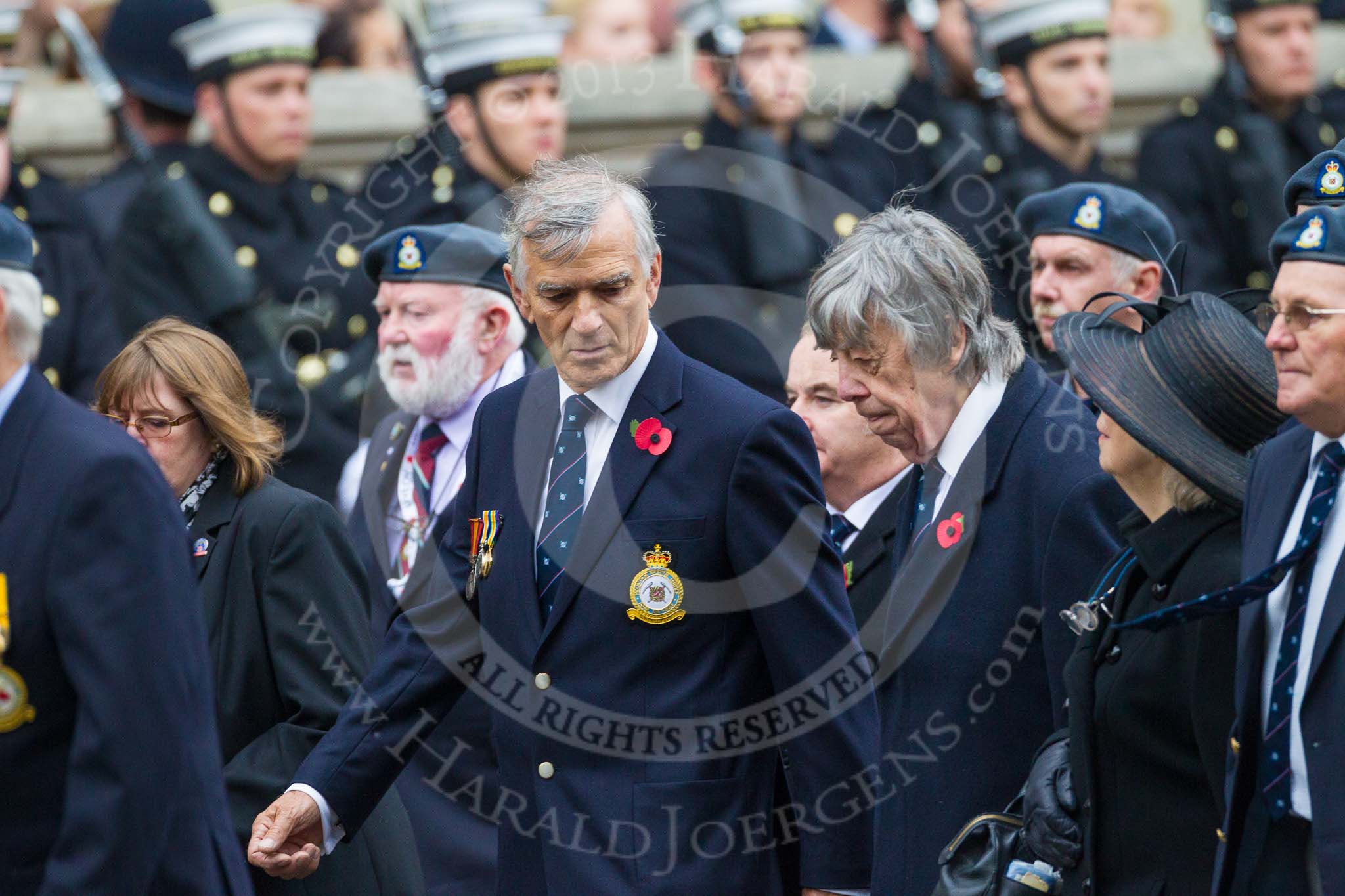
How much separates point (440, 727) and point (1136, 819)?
7.31 ft

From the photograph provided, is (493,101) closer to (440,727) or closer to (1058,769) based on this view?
(440,727)

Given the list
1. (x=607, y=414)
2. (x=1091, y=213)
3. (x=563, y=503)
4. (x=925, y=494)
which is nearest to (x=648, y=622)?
(x=563, y=503)

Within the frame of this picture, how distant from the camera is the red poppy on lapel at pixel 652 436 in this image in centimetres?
459

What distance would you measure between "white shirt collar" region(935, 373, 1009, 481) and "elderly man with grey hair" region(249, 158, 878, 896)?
20.3 inches

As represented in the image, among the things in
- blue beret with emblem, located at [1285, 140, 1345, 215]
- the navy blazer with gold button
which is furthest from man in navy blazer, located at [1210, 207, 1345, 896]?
the navy blazer with gold button

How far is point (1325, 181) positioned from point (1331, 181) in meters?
0.01

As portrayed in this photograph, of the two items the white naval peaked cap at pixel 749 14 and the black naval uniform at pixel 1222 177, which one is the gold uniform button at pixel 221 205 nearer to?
the white naval peaked cap at pixel 749 14

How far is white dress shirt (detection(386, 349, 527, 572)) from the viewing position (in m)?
6.44

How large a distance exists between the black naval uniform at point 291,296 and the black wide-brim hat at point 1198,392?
448cm

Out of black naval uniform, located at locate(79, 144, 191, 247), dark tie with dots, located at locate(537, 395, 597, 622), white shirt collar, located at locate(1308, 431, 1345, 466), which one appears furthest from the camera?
black naval uniform, located at locate(79, 144, 191, 247)

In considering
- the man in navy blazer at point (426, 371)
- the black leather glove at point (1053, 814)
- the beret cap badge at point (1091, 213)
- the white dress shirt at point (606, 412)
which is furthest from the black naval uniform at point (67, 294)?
the black leather glove at point (1053, 814)

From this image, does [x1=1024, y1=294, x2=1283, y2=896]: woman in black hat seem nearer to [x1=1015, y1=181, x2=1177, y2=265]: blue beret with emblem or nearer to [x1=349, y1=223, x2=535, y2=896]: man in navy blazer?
[x1=1015, y1=181, x2=1177, y2=265]: blue beret with emblem

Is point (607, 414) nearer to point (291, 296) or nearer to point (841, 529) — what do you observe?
point (841, 529)

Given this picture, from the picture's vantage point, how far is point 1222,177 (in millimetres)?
10555
